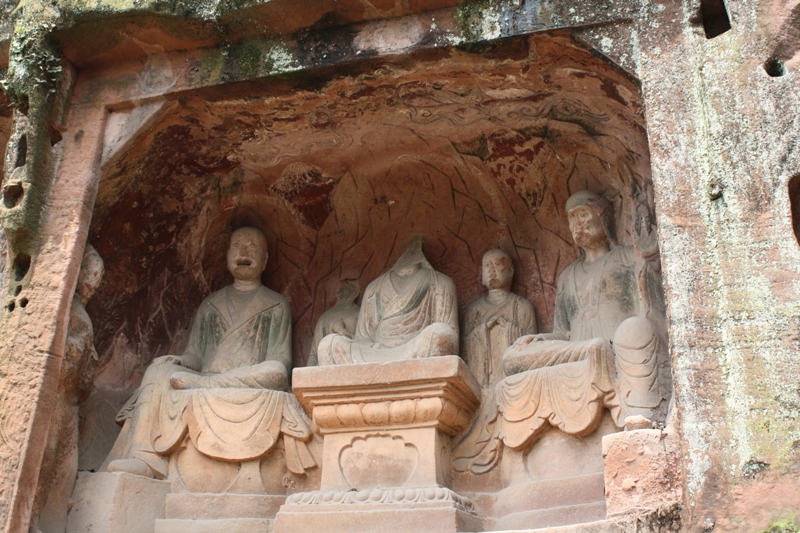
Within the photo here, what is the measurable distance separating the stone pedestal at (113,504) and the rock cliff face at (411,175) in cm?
11

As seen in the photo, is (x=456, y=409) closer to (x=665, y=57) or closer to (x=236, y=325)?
(x=236, y=325)

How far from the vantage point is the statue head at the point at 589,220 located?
5.91 m

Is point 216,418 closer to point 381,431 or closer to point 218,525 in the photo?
point 218,525

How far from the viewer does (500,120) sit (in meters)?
6.02


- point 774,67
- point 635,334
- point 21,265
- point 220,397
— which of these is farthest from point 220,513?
point 774,67

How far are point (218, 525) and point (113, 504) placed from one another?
61 centimetres

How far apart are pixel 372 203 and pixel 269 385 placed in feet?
5.46

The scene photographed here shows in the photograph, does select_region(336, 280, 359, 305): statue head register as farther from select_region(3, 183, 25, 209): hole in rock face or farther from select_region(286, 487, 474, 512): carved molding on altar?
select_region(3, 183, 25, 209): hole in rock face

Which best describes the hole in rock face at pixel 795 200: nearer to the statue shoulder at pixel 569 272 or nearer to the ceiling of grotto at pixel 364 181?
the ceiling of grotto at pixel 364 181

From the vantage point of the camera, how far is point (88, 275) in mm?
5652

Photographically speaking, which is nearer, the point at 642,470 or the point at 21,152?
the point at 642,470

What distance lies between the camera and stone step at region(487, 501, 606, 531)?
4906 millimetres

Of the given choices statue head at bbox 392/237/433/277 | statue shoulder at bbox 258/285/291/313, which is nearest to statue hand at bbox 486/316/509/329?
statue head at bbox 392/237/433/277

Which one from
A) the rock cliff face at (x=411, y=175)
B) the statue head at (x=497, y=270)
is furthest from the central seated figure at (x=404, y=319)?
the rock cliff face at (x=411, y=175)
